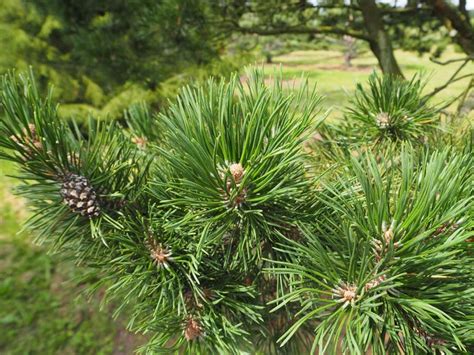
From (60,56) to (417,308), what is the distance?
202 inches

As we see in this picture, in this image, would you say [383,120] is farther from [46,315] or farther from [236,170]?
[46,315]

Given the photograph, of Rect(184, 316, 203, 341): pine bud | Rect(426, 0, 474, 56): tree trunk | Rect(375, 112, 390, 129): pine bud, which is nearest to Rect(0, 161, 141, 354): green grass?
Rect(184, 316, 203, 341): pine bud

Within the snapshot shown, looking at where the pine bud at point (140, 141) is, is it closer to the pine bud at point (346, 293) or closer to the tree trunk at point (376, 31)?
the pine bud at point (346, 293)

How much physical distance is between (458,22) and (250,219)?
169 centimetres

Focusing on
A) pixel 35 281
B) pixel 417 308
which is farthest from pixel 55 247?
pixel 35 281

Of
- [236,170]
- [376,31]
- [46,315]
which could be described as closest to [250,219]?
[236,170]

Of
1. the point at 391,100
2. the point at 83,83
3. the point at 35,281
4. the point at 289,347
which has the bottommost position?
the point at 35,281

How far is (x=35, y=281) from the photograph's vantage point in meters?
2.83

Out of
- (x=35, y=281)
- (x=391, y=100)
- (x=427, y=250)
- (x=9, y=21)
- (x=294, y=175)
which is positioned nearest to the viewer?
(x=427, y=250)

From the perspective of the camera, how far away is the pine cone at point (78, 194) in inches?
22.8

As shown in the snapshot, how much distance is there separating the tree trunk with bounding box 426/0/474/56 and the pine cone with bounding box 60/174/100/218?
174 centimetres

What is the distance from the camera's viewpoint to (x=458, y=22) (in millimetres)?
1696

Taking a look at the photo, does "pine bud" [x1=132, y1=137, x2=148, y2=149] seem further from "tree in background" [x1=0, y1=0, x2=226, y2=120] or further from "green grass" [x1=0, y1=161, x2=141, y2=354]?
"green grass" [x1=0, y1=161, x2=141, y2=354]

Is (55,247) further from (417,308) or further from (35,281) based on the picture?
(35,281)
